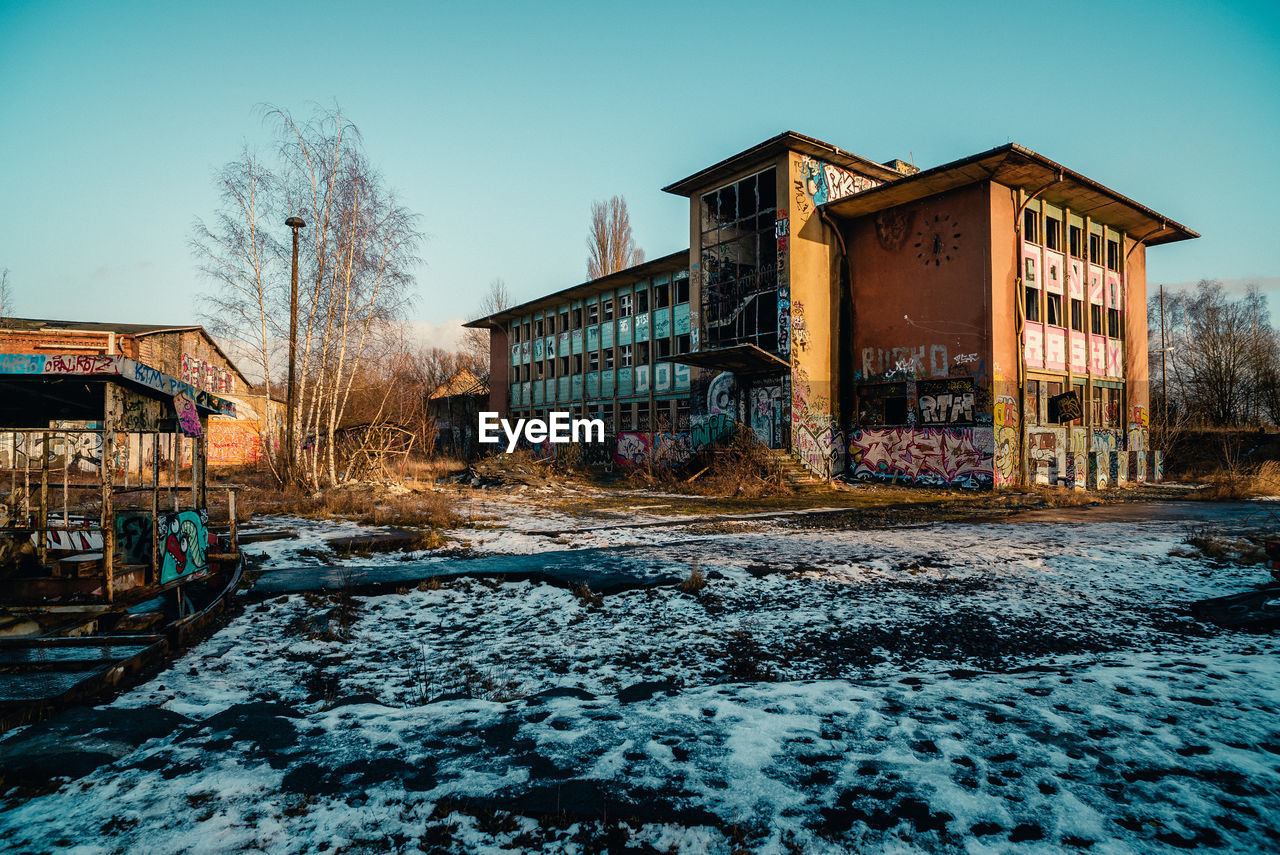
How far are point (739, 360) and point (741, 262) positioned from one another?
16.4ft

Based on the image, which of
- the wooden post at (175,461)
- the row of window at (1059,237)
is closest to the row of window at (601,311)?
the row of window at (1059,237)

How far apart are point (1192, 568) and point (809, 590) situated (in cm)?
498

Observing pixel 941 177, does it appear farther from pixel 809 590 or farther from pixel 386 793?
pixel 386 793

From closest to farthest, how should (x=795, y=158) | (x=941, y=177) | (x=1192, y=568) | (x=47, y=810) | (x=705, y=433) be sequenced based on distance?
(x=47, y=810), (x=1192, y=568), (x=941, y=177), (x=795, y=158), (x=705, y=433)

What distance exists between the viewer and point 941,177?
20.9m

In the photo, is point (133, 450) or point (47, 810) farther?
point (133, 450)

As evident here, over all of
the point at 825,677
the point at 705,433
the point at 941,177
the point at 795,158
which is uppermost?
the point at 795,158

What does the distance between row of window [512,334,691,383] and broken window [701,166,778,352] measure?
8.99 feet

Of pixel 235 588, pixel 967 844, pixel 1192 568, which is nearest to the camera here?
pixel 967 844

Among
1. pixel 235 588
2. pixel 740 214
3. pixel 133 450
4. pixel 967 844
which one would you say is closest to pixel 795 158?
pixel 740 214

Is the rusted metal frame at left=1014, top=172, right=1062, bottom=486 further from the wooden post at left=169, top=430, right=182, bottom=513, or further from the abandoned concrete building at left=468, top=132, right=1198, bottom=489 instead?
the wooden post at left=169, top=430, right=182, bottom=513

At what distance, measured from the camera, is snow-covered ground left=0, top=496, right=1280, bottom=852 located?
2580mm

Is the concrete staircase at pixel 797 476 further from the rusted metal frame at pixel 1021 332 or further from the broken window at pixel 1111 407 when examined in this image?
the broken window at pixel 1111 407

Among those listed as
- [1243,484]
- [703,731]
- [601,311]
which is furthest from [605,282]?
[703,731]
